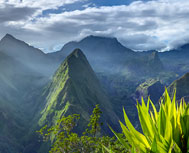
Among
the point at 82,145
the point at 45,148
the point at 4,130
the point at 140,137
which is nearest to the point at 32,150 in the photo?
the point at 45,148

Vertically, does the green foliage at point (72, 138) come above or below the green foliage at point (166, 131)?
below

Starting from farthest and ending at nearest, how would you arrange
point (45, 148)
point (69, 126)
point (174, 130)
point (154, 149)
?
1. point (45, 148)
2. point (69, 126)
3. point (174, 130)
4. point (154, 149)

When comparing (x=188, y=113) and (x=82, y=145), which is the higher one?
(x=188, y=113)

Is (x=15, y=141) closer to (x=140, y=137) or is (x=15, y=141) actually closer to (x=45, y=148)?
(x=45, y=148)

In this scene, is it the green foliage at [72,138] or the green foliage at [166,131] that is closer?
Answer: the green foliage at [166,131]

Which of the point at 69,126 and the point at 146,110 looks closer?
the point at 146,110

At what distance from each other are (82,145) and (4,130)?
197m

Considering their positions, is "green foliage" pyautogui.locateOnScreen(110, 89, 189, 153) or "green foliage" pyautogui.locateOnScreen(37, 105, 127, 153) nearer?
"green foliage" pyautogui.locateOnScreen(110, 89, 189, 153)

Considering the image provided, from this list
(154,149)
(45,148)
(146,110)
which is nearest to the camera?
(154,149)

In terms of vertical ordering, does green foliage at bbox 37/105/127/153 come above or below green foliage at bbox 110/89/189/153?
below

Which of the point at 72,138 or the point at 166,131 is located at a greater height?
the point at 166,131

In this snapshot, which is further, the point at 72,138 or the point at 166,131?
the point at 72,138

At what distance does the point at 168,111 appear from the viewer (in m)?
3.42

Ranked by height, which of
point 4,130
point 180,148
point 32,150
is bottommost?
point 32,150
